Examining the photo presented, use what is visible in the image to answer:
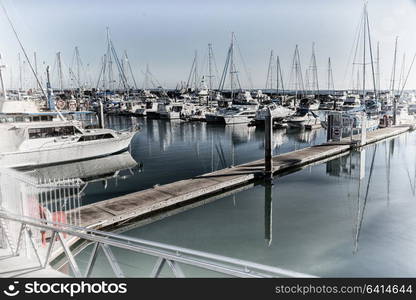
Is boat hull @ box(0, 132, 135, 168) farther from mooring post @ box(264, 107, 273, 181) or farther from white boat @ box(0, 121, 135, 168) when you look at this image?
mooring post @ box(264, 107, 273, 181)

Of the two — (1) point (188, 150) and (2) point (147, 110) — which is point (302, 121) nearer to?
(1) point (188, 150)

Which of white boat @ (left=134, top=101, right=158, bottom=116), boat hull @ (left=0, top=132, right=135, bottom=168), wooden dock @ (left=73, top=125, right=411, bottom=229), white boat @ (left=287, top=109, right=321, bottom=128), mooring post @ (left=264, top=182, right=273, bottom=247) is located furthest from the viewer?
white boat @ (left=134, top=101, right=158, bottom=116)

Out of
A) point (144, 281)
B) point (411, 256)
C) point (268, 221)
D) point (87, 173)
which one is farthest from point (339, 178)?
point (144, 281)

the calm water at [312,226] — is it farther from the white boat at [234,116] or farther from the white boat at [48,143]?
the white boat at [234,116]

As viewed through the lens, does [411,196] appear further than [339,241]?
Yes

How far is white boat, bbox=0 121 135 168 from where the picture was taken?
23719mm

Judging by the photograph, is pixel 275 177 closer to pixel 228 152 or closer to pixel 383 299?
pixel 228 152

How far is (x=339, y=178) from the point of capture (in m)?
20.8

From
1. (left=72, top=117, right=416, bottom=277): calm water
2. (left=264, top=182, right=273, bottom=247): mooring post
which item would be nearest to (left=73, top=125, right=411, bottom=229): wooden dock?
(left=72, top=117, right=416, bottom=277): calm water

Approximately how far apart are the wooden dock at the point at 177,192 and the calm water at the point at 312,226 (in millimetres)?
646

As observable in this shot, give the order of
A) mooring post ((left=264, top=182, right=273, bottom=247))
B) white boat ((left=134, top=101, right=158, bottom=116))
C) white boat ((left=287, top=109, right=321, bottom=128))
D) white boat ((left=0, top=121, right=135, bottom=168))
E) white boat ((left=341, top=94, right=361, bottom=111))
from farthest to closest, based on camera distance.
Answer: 1. white boat ((left=134, top=101, right=158, bottom=116))
2. white boat ((left=341, top=94, right=361, bottom=111))
3. white boat ((left=287, top=109, right=321, bottom=128))
4. white boat ((left=0, top=121, right=135, bottom=168))
5. mooring post ((left=264, top=182, right=273, bottom=247))

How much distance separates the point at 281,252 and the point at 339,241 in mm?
2218

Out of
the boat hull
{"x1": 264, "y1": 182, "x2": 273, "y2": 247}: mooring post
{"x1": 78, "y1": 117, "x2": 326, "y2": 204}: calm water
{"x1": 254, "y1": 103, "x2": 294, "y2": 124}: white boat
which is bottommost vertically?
{"x1": 264, "y1": 182, "x2": 273, "y2": 247}: mooring post

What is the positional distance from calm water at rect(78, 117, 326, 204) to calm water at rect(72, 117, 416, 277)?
5.77m
